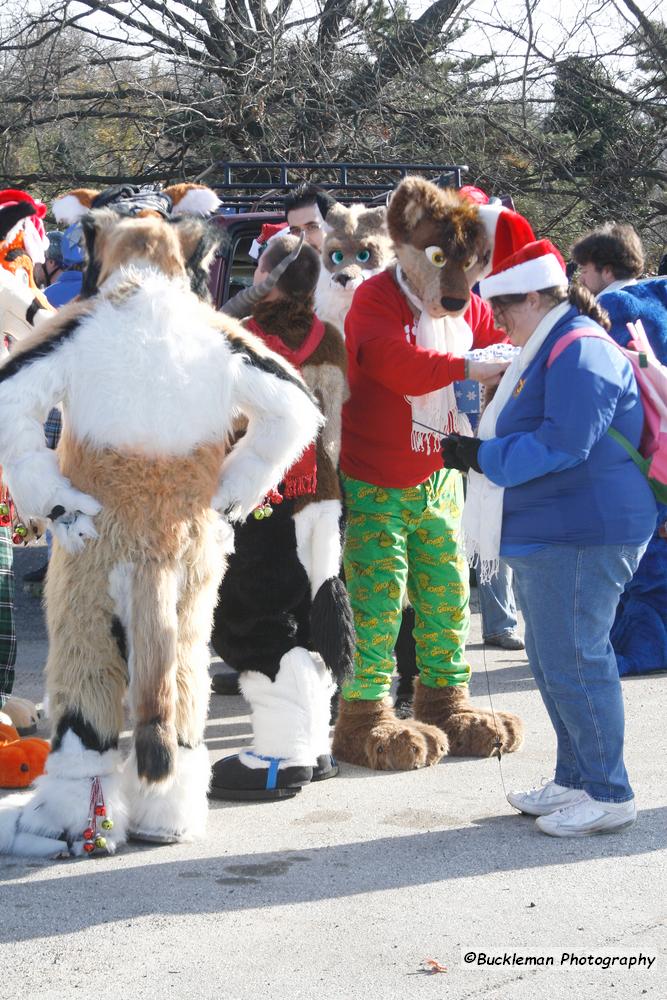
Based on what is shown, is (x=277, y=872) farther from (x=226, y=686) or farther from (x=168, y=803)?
(x=226, y=686)

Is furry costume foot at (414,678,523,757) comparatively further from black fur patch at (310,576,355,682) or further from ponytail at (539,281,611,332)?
ponytail at (539,281,611,332)

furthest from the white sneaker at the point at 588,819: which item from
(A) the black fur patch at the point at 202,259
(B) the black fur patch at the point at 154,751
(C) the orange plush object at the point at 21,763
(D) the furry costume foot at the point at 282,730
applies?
(A) the black fur patch at the point at 202,259

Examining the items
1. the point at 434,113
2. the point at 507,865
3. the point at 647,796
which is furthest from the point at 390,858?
the point at 434,113

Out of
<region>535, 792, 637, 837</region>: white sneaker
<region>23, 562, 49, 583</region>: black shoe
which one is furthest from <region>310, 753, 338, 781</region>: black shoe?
<region>23, 562, 49, 583</region>: black shoe

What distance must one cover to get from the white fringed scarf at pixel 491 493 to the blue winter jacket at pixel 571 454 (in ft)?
0.10

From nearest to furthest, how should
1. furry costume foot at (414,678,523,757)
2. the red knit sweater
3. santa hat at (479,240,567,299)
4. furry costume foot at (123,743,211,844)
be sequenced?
furry costume foot at (123,743,211,844)
santa hat at (479,240,567,299)
the red knit sweater
furry costume foot at (414,678,523,757)

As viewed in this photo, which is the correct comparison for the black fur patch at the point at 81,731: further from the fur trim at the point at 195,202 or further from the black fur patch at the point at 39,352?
the fur trim at the point at 195,202

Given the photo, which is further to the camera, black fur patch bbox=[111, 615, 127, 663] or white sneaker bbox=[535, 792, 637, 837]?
white sneaker bbox=[535, 792, 637, 837]

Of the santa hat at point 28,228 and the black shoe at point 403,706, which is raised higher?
the santa hat at point 28,228

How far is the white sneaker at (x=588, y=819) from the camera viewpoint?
397 centimetres

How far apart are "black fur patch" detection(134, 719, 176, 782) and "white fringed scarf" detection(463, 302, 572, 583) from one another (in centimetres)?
111

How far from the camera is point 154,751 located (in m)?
3.61

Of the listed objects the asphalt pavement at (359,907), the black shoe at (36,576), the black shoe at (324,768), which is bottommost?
the asphalt pavement at (359,907)

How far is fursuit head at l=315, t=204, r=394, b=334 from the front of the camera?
215 inches
